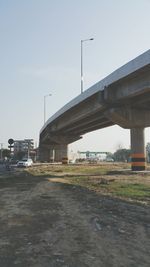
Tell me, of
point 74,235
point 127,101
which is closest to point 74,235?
point 74,235

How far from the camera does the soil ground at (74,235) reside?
22.8 ft

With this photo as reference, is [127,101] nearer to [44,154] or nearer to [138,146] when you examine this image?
[138,146]

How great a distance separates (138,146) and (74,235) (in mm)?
37433

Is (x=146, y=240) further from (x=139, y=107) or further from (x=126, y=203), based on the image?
(x=139, y=107)

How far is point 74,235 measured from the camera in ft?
29.7

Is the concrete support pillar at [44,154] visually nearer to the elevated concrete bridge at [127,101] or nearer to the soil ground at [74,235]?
the elevated concrete bridge at [127,101]

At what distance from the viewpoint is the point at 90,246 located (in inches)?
313

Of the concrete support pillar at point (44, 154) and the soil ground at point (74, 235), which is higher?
the concrete support pillar at point (44, 154)

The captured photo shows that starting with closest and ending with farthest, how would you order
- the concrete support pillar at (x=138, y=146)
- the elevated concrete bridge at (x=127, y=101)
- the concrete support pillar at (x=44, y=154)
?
the elevated concrete bridge at (x=127, y=101) → the concrete support pillar at (x=138, y=146) → the concrete support pillar at (x=44, y=154)

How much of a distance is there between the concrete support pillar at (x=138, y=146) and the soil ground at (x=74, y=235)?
30885 mm

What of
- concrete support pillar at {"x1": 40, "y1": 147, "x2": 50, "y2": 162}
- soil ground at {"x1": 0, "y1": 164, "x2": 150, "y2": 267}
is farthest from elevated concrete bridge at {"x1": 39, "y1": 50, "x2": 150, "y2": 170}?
concrete support pillar at {"x1": 40, "y1": 147, "x2": 50, "y2": 162}

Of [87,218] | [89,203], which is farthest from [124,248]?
[89,203]

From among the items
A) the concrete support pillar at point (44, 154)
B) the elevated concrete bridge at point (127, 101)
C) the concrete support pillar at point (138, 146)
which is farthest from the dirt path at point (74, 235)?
the concrete support pillar at point (44, 154)

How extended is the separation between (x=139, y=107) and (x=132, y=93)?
6.84m
